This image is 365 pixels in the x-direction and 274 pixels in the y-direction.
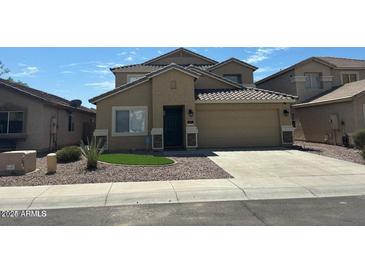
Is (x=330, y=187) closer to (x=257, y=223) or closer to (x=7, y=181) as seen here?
(x=257, y=223)

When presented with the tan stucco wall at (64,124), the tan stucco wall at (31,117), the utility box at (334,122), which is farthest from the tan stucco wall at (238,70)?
the tan stucco wall at (31,117)

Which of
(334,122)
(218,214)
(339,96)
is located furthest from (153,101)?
(339,96)

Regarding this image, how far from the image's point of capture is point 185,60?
25.9m

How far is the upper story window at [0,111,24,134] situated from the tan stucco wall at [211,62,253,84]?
14711mm

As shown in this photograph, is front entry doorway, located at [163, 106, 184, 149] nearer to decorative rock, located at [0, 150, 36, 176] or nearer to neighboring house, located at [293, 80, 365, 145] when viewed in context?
decorative rock, located at [0, 150, 36, 176]

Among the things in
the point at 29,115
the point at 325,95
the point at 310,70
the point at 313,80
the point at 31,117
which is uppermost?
the point at 310,70

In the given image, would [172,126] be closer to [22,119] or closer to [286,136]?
[286,136]

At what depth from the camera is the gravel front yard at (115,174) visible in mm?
9391

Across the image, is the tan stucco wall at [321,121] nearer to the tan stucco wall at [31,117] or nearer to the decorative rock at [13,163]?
the decorative rock at [13,163]

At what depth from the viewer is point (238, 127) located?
57.1 feet

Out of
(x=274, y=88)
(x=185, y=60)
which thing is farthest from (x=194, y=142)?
(x=274, y=88)

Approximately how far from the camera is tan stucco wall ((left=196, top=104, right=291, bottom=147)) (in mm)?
17203

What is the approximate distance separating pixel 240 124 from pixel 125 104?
23.1 ft

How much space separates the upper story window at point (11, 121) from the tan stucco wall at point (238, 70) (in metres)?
14.7
